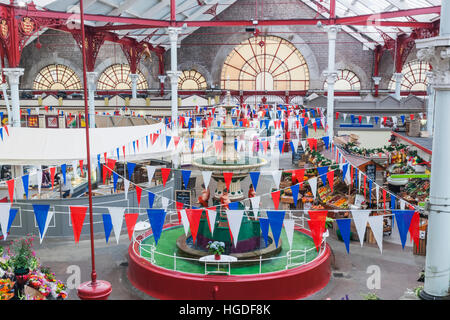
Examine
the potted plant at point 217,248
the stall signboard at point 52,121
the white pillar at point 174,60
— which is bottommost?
the potted plant at point 217,248

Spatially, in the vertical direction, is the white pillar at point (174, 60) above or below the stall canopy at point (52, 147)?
above

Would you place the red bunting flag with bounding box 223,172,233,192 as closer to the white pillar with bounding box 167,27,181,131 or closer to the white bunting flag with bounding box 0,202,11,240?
the white bunting flag with bounding box 0,202,11,240

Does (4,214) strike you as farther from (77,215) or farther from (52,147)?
(52,147)

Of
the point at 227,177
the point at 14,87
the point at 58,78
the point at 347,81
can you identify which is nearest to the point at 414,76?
the point at 347,81

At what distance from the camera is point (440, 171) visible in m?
6.97

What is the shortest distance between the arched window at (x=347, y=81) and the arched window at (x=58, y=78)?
19873mm

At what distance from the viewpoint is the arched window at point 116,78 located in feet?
129

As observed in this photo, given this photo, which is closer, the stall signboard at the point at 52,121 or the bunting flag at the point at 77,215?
the bunting flag at the point at 77,215

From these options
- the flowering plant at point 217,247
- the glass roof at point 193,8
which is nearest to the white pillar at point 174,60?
the glass roof at point 193,8

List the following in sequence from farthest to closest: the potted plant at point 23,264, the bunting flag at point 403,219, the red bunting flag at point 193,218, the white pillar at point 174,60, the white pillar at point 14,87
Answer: the white pillar at point 174,60, the white pillar at point 14,87, the red bunting flag at point 193,218, the bunting flag at point 403,219, the potted plant at point 23,264

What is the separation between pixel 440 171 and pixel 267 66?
31.9 meters

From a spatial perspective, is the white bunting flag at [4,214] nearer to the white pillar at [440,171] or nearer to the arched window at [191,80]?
the white pillar at [440,171]

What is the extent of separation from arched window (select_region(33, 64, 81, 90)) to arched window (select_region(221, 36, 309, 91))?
11995 mm

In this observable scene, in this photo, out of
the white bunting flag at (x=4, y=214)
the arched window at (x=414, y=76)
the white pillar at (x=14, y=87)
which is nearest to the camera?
the white bunting flag at (x=4, y=214)
